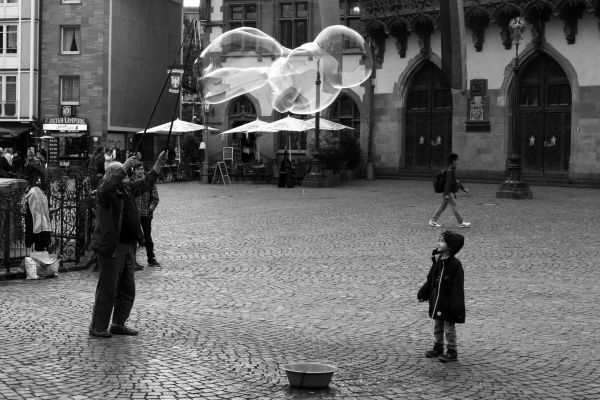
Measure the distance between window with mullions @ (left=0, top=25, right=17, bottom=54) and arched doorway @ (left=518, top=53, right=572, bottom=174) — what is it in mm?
31070

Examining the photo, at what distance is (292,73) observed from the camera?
1022 inches

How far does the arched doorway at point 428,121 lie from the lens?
124 ft

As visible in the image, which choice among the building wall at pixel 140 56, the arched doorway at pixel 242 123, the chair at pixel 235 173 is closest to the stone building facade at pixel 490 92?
the chair at pixel 235 173

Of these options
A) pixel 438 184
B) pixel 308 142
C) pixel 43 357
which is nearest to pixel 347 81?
pixel 438 184

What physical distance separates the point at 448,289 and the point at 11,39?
4963 centimetres

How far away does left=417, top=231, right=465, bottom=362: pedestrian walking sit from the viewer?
813 centimetres

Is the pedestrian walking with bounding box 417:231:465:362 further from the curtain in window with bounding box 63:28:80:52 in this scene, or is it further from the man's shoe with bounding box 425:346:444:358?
the curtain in window with bounding box 63:28:80:52

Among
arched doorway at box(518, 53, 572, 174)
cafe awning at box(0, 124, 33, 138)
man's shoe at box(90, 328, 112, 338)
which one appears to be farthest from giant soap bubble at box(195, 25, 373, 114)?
cafe awning at box(0, 124, 33, 138)

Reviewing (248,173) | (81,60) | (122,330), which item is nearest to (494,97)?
(248,173)

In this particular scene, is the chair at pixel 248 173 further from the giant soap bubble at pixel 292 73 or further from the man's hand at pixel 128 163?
the man's hand at pixel 128 163

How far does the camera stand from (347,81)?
84.2ft

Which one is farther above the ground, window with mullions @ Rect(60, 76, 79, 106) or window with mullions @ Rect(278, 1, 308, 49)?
window with mullions @ Rect(278, 1, 308, 49)

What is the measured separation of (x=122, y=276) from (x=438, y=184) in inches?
448

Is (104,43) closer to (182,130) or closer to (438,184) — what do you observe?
(182,130)
